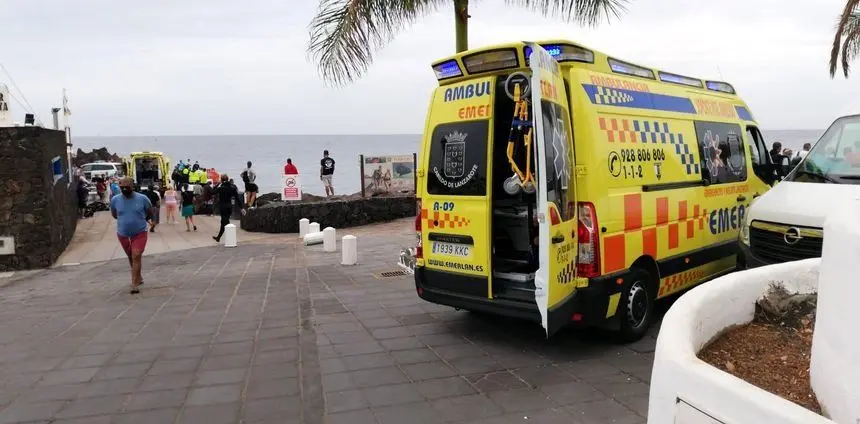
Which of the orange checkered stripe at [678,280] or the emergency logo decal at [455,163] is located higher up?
the emergency logo decal at [455,163]

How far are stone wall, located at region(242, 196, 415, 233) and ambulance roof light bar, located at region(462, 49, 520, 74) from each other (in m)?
11.9

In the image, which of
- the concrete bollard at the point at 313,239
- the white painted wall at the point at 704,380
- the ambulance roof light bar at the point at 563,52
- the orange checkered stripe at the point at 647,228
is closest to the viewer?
the white painted wall at the point at 704,380

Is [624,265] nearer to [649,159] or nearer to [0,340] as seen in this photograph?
[649,159]

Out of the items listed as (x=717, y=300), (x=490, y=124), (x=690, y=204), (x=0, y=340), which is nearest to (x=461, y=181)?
(x=490, y=124)

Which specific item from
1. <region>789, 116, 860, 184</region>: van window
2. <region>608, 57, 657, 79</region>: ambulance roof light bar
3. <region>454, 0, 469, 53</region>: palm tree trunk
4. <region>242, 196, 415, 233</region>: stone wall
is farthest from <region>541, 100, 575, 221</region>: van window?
<region>242, 196, 415, 233</region>: stone wall

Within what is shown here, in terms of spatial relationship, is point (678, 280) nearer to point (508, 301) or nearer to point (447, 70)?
point (508, 301)

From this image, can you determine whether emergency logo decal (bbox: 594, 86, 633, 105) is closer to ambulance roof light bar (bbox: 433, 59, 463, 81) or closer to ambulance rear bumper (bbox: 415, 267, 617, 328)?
ambulance roof light bar (bbox: 433, 59, 463, 81)

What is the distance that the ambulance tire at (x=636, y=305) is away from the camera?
5.56 metres

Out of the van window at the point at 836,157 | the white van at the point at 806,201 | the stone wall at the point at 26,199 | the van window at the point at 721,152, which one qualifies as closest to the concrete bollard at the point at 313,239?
the stone wall at the point at 26,199

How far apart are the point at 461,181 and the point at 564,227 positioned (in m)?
1.20

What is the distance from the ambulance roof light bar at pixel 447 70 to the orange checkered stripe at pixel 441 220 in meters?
1.31

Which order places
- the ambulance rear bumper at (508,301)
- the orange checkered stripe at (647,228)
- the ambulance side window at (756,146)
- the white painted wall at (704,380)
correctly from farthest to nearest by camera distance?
the ambulance side window at (756,146) → the orange checkered stripe at (647,228) → the ambulance rear bumper at (508,301) → the white painted wall at (704,380)

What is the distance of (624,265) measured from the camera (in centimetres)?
544

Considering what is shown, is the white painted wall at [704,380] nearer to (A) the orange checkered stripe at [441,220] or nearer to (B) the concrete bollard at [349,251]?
(A) the orange checkered stripe at [441,220]
